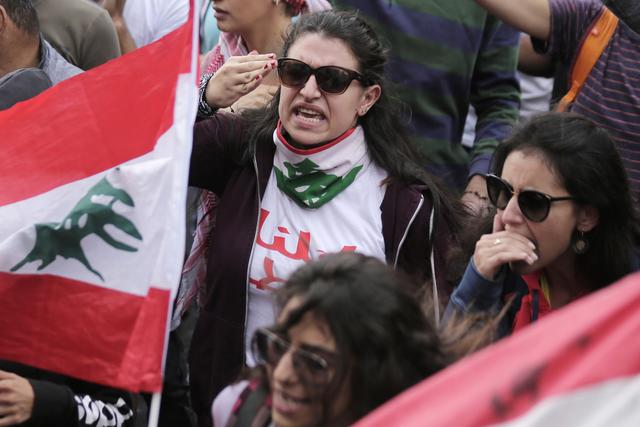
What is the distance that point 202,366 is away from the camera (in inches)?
143

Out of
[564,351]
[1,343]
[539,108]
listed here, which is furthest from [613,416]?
[539,108]

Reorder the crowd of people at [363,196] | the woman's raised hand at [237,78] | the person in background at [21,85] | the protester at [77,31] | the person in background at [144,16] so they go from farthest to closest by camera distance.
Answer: the person in background at [144,16], the protester at [77,31], the person in background at [21,85], the woman's raised hand at [237,78], the crowd of people at [363,196]

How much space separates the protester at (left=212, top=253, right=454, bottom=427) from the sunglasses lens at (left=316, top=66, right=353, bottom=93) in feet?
3.91

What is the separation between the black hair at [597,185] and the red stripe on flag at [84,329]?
3.52ft

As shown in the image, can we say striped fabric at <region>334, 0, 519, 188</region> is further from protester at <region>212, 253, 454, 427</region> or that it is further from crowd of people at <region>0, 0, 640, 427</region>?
protester at <region>212, 253, 454, 427</region>

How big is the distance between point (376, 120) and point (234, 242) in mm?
623

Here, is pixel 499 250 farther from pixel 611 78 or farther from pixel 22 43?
pixel 22 43

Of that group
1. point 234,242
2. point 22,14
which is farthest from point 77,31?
point 234,242

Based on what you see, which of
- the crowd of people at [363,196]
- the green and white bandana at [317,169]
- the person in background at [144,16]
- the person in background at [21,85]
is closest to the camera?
the crowd of people at [363,196]

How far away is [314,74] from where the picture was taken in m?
Result: 3.57

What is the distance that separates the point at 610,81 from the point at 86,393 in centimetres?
190

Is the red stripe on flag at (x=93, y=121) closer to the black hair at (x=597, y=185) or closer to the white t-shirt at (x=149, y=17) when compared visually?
the black hair at (x=597, y=185)

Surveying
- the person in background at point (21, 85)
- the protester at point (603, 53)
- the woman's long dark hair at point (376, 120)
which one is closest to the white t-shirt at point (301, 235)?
the woman's long dark hair at point (376, 120)

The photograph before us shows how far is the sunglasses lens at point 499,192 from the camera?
310 centimetres
